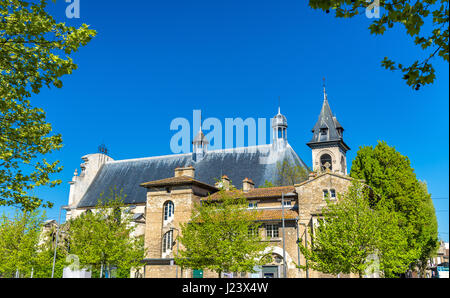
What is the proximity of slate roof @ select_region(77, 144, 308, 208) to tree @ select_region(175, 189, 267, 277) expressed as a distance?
716 inches

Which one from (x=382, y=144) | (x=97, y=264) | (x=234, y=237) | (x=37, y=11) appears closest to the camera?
(x=37, y=11)

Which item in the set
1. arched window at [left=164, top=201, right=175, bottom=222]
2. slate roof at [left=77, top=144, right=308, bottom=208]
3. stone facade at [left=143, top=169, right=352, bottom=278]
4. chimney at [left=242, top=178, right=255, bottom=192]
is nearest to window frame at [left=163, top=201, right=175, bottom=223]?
arched window at [left=164, top=201, right=175, bottom=222]

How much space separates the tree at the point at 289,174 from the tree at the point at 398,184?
778 centimetres

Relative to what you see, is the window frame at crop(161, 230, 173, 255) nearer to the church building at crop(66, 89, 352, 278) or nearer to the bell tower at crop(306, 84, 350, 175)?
the church building at crop(66, 89, 352, 278)

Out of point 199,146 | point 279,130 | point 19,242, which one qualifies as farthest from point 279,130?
point 19,242

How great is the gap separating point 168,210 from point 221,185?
297 inches

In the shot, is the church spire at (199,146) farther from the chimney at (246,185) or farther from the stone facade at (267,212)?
the chimney at (246,185)

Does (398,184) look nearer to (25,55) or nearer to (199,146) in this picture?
(199,146)

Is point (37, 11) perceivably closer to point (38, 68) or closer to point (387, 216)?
point (38, 68)

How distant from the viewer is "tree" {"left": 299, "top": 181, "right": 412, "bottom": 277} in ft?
86.9

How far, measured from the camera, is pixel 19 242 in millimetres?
38188
